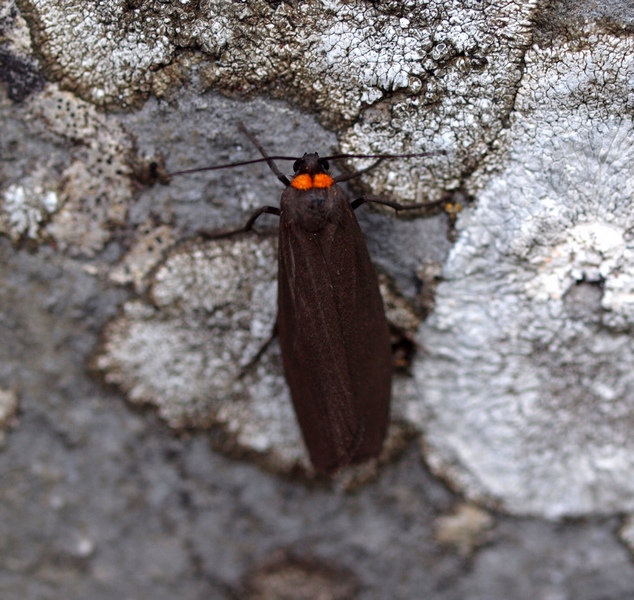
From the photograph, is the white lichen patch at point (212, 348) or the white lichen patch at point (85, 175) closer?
the white lichen patch at point (85, 175)

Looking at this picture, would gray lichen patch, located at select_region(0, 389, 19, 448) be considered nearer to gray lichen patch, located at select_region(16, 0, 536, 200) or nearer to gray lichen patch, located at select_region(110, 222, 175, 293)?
gray lichen patch, located at select_region(110, 222, 175, 293)

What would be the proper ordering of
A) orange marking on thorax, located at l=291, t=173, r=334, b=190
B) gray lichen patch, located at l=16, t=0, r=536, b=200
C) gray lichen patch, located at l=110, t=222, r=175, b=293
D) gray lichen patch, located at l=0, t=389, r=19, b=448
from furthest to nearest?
gray lichen patch, located at l=0, t=389, r=19, b=448 → gray lichen patch, located at l=110, t=222, r=175, b=293 → orange marking on thorax, located at l=291, t=173, r=334, b=190 → gray lichen patch, located at l=16, t=0, r=536, b=200

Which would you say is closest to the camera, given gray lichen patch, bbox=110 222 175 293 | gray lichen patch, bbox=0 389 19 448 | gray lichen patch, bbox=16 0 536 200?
gray lichen patch, bbox=16 0 536 200

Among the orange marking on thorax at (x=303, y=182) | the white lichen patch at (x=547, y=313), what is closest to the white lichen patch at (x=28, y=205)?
the orange marking on thorax at (x=303, y=182)

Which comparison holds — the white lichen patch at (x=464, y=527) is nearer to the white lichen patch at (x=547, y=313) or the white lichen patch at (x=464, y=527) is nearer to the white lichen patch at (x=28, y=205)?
the white lichen patch at (x=547, y=313)

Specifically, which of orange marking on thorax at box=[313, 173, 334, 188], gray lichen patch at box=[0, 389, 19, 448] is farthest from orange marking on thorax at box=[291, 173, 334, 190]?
gray lichen patch at box=[0, 389, 19, 448]

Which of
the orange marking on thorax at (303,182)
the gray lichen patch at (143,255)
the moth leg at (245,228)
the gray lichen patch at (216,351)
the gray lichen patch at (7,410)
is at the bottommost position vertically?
the gray lichen patch at (7,410)

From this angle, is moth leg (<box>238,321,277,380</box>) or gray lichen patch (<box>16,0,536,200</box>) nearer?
gray lichen patch (<box>16,0,536,200</box>)

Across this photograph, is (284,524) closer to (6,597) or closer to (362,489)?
(362,489)
